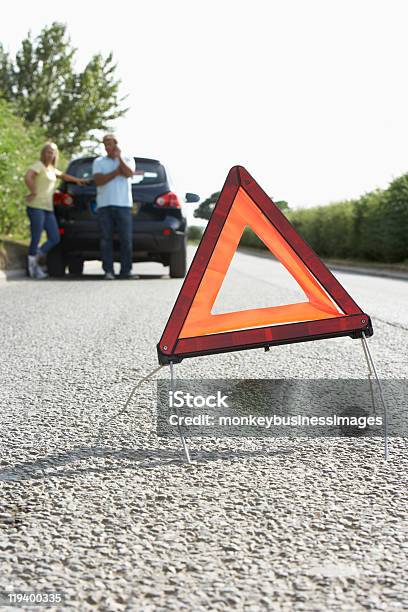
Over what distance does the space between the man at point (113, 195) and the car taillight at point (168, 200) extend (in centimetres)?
55

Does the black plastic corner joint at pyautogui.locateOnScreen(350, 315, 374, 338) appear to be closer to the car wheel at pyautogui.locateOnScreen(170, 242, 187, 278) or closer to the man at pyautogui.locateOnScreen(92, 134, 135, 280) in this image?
the man at pyautogui.locateOnScreen(92, 134, 135, 280)

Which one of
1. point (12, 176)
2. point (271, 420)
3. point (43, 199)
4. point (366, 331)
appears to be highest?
point (12, 176)

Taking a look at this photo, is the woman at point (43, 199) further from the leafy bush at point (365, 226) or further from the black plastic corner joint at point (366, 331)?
the black plastic corner joint at point (366, 331)

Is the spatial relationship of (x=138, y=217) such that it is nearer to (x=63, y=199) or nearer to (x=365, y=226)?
(x=63, y=199)

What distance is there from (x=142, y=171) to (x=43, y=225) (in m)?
1.78

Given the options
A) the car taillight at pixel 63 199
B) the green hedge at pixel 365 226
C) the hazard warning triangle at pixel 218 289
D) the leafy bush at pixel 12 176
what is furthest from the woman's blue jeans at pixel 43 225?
the hazard warning triangle at pixel 218 289

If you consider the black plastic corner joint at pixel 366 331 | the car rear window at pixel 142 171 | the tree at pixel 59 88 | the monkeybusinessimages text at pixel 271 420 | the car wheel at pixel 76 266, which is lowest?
the car wheel at pixel 76 266

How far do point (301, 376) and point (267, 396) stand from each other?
0.60 metres

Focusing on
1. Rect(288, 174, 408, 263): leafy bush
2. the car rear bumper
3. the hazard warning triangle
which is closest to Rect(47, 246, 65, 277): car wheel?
the car rear bumper

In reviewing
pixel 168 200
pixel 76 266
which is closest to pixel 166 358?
pixel 168 200

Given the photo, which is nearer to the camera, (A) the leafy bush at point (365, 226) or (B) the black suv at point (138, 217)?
(B) the black suv at point (138, 217)

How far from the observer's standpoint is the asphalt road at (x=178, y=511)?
1917 mm

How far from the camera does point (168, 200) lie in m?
12.6

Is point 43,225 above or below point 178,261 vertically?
above
